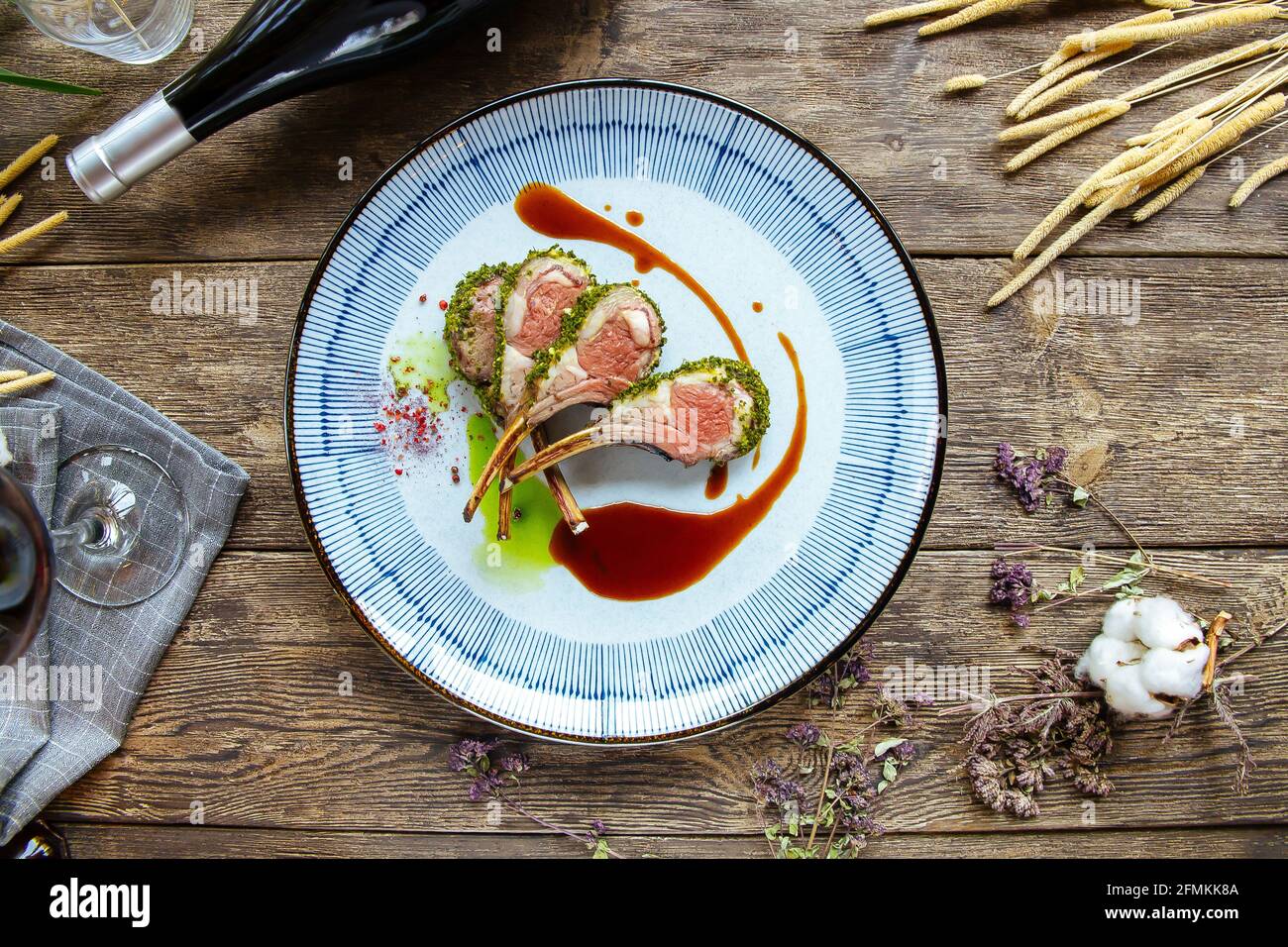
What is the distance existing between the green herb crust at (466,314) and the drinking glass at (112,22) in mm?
859

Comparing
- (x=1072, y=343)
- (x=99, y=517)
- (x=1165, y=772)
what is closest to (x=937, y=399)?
(x=1072, y=343)

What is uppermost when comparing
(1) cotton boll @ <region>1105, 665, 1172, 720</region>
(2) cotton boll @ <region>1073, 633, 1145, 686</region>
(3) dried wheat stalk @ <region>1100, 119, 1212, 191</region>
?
(3) dried wheat stalk @ <region>1100, 119, 1212, 191</region>

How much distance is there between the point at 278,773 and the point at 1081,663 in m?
1.90

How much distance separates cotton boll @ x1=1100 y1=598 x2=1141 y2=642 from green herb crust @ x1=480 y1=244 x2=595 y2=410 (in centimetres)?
141

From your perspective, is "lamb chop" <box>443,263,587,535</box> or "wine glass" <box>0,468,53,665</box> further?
"lamb chop" <box>443,263,587,535</box>

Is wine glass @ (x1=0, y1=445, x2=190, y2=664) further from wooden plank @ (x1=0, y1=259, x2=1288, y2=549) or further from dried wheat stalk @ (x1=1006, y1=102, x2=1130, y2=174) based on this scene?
dried wheat stalk @ (x1=1006, y1=102, x2=1130, y2=174)

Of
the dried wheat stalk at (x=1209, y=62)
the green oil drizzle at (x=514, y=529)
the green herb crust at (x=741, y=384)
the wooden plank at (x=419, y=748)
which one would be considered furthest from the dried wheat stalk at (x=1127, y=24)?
the green oil drizzle at (x=514, y=529)

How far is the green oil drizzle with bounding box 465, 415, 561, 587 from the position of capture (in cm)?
194

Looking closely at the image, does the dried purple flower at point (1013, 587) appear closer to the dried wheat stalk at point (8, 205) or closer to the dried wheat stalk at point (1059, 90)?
the dried wheat stalk at point (1059, 90)

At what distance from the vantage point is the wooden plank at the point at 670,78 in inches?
76.3

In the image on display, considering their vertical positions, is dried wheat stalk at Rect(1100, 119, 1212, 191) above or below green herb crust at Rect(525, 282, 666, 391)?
above

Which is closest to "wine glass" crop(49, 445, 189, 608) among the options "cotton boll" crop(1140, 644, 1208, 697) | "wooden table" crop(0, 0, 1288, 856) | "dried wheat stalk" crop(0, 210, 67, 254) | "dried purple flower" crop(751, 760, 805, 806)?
"wooden table" crop(0, 0, 1288, 856)

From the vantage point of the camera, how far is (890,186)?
1956 mm
